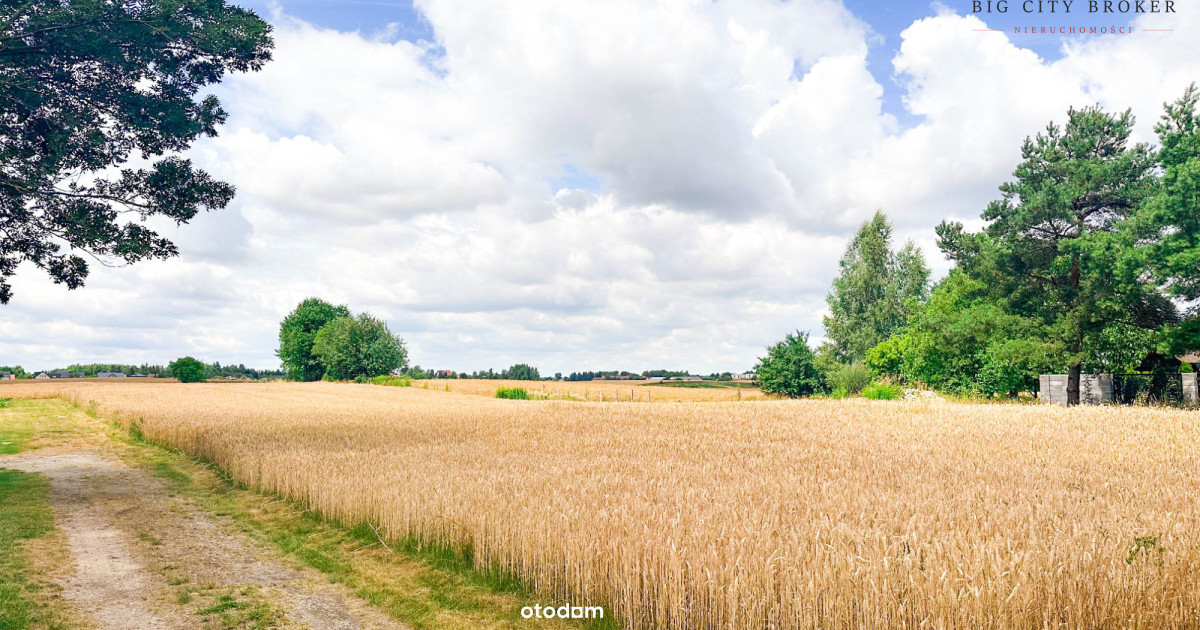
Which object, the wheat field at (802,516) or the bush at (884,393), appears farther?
the bush at (884,393)

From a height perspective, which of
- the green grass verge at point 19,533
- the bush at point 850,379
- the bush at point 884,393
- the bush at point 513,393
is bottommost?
the green grass verge at point 19,533

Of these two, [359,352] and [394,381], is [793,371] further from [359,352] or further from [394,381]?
[359,352]

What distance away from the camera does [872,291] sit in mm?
70750

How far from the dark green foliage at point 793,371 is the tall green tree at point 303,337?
81.1 meters

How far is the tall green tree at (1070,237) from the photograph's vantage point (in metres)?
35.9

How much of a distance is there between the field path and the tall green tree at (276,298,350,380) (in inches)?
4151

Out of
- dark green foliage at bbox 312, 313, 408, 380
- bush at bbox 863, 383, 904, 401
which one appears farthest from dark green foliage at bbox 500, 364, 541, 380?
bush at bbox 863, 383, 904, 401

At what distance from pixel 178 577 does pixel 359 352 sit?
9266 centimetres

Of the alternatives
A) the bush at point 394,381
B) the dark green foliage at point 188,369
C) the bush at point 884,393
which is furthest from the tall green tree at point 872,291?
the dark green foliage at point 188,369

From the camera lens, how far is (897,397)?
152ft

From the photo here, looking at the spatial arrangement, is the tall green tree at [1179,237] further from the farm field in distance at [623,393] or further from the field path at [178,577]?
the field path at [178,577]

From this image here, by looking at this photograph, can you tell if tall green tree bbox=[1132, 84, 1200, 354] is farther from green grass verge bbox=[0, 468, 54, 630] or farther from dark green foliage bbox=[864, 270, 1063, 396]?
green grass verge bbox=[0, 468, 54, 630]

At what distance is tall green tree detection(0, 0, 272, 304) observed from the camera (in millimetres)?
14391

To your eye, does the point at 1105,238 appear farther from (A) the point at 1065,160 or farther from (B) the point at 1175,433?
(B) the point at 1175,433
